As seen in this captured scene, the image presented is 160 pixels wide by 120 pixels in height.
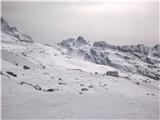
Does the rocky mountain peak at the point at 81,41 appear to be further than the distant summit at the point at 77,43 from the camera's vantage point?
Yes

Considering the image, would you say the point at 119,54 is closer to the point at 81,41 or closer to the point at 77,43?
the point at 81,41

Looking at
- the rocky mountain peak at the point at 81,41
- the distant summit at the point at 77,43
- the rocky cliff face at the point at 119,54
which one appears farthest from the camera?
the rocky mountain peak at the point at 81,41

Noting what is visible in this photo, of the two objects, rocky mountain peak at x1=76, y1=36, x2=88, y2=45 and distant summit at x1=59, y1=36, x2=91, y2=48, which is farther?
rocky mountain peak at x1=76, y1=36, x2=88, y2=45

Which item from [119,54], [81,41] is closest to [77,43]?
[81,41]

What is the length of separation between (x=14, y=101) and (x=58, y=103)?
230 centimetres

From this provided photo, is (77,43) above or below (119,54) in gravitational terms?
above

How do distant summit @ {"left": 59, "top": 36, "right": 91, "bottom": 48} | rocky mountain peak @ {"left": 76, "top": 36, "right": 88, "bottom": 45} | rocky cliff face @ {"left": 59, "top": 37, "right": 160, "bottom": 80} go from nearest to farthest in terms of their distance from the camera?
rocky cliff face @ {"left": 59, "top": 37, "right": 160, "bottom": 80} → distant summit @ {"left": 59, "top": 36, "right": 91, "bottom": 48} → rocky mountain peak @ {"left": 76, "top": 36, "right": 88, "bottom": 45}

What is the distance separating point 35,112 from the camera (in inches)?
358

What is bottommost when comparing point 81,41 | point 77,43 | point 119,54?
point 119,54

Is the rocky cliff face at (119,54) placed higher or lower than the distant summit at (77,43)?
lower

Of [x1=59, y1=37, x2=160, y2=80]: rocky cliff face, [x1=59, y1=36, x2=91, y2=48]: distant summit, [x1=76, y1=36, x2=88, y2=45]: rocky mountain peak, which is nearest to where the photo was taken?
[x1=59, y1=37, x2=160, y2=80]: rocky cliff face

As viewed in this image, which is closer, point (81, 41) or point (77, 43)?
point (77, 43)

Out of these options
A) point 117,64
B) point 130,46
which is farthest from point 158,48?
point 117,64

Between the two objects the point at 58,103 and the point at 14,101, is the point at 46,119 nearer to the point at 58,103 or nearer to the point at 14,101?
the point at 58,103
